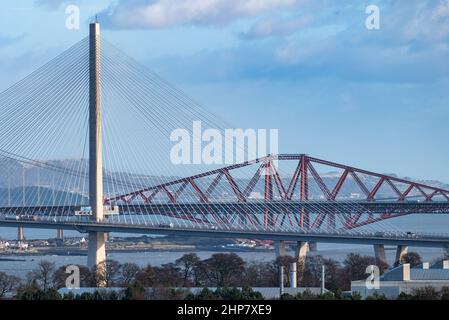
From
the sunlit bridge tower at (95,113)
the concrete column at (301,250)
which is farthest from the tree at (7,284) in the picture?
the concrete column at (301,250)

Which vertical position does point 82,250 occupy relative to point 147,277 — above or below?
above

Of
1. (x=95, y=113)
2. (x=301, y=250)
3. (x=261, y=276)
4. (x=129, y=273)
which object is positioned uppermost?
(x=95, y=113)

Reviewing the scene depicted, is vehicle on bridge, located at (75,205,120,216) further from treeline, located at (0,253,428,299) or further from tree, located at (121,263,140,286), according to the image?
tree, located at (121,263,140,286)

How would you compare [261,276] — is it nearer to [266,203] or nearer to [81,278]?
[81,278]

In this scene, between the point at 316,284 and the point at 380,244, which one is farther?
the point at 380,244

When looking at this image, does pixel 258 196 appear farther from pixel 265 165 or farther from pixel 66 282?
pixel 66 282

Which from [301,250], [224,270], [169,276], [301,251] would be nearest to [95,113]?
[224,270]
